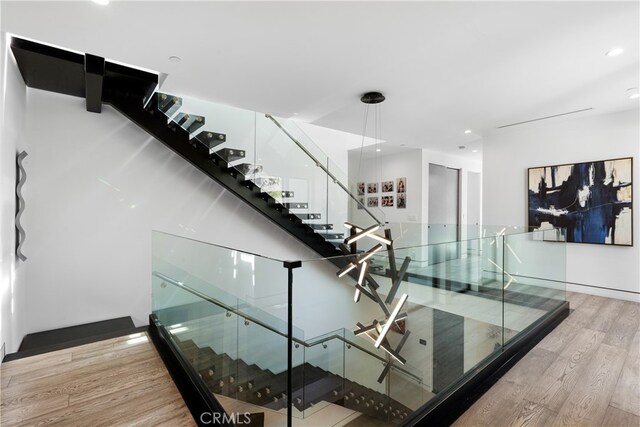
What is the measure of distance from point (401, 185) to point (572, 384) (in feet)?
19.8

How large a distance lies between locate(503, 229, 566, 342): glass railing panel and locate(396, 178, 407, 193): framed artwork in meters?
3.89

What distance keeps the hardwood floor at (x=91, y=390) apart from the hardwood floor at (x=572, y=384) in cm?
203

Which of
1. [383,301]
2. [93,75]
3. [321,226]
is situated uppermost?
[93,75]

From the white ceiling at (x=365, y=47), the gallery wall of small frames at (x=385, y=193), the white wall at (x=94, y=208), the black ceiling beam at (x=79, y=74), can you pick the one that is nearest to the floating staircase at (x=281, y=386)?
the white wall at (x=94, y=208)

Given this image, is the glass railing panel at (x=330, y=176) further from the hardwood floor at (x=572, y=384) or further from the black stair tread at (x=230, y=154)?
the hardwood floor at (x=572, y=384)

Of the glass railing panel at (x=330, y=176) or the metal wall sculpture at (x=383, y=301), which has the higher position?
the glass railing panel at (x=330, y=176)

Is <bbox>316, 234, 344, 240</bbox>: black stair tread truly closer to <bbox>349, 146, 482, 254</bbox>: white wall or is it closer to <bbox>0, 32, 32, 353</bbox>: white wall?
<bbox>349, 146, 482, 254</bbox>: white wall

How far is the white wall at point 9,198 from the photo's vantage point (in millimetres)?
2484

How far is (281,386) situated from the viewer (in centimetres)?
156

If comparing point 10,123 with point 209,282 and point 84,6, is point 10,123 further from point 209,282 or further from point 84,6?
point 209,282

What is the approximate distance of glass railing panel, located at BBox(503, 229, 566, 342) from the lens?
3351 millimetres

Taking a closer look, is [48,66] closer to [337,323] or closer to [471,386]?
[337,323]

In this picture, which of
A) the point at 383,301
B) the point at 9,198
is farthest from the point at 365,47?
the point at 9,198

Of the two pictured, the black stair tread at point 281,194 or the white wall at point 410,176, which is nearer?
the black stair tread at point 281,194
